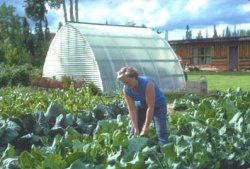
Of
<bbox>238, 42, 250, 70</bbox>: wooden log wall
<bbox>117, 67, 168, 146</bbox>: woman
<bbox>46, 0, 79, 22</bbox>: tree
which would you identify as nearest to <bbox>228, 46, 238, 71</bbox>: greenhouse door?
<bbox>238, 42, 250, 70</bbox>: wooden log wall

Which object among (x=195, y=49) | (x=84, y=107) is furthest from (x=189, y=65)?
(x=84, y=107)

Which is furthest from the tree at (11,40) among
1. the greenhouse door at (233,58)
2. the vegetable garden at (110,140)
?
the vegetable garden at (110,140)

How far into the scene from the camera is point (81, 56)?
80.7 ft

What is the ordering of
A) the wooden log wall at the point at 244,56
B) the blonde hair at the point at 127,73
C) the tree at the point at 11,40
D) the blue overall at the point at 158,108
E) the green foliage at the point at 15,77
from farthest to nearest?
the wooden log wall at the point at 244,56 → the tree at the point at 11,40 → the green foliage at the point at 15,77 → the blue overall at the point at 158,108 → the blonde hair at the point at 127,73

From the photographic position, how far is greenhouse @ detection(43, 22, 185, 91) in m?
23.8

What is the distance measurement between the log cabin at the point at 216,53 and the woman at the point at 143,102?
36091 millimetres

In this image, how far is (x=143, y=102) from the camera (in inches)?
312

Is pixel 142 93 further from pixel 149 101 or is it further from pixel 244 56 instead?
pixel 244 56

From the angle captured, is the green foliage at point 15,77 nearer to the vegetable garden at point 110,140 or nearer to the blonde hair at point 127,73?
the vegetable garden at point 110,140

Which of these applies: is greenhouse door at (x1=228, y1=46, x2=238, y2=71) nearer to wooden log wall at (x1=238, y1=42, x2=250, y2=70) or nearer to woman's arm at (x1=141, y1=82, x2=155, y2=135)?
wooden log wall at (x1=238, y1=42, x2=250, y2=70)

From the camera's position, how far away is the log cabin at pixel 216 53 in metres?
44.2

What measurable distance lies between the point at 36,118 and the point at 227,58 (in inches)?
1435

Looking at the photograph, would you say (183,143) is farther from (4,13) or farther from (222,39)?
(4,13)

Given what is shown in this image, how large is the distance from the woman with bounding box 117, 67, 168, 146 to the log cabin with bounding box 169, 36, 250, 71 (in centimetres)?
3609
